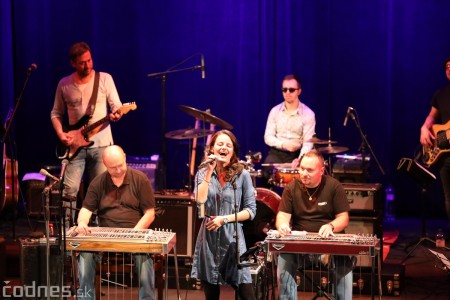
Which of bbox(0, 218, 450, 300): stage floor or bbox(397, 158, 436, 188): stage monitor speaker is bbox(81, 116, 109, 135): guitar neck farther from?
bbox(397, 158, 436, 188): stage monitor speaker

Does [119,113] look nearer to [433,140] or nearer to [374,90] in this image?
[433,140]

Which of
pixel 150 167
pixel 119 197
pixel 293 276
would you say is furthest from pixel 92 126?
pixel 293 276

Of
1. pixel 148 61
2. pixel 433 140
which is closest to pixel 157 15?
pixel 148 61

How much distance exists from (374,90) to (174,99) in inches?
109

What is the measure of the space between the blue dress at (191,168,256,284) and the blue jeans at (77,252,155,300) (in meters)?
0.40

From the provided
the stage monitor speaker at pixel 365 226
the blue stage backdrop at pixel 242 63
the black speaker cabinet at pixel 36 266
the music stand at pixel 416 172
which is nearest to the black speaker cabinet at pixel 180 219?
the black speaker cabinet at pixel 36 266

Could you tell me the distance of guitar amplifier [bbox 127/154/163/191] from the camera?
10.7 m

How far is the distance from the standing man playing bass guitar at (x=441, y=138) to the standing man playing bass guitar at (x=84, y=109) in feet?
10.8

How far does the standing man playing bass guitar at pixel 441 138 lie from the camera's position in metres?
8.73

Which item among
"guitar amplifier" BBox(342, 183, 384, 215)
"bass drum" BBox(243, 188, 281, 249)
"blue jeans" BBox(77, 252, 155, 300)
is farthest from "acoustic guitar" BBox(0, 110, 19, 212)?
"guitar amplifier" BBox(342, 183, 384, 215)

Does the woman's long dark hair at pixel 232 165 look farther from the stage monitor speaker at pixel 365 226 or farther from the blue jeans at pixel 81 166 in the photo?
the blue jeans at pixel 81 166

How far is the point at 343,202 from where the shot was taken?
702 centimetres

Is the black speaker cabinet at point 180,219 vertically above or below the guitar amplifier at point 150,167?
below

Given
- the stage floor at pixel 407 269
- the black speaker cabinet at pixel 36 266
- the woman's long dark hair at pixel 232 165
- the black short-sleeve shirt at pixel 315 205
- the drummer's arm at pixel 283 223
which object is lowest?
the stage floor at pixel 407 269
